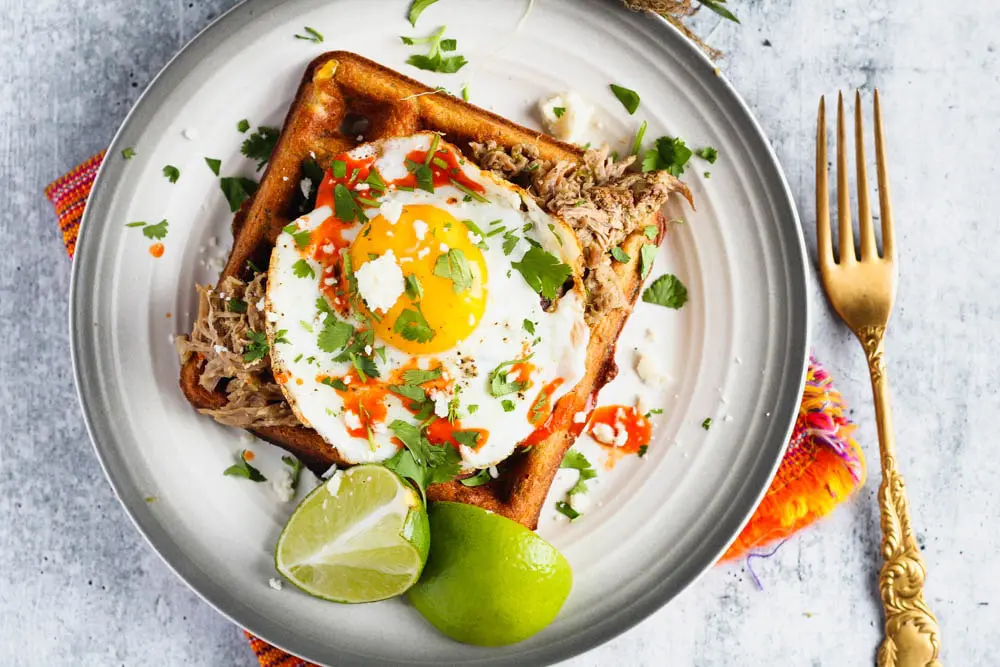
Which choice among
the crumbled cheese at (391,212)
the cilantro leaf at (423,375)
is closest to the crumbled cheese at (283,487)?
the cilantro leaf at (423,375)

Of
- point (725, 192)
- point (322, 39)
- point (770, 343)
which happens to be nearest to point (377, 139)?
point (322, 39)

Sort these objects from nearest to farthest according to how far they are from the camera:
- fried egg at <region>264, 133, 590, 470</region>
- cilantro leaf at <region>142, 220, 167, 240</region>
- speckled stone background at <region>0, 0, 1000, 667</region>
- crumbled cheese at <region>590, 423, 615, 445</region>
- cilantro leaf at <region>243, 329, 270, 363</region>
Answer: fried egg at <region>264, 133, 590, 470</region>
cilantro leaf at <region>243, 329, 270, 363</region>
cilantro leaf at <region>142, 220, 167, 240</region>
crumbled cheese at <region>590, 423, 615, 445</region>
speckled stone background at <region>0, 0, 1000, 667</region>

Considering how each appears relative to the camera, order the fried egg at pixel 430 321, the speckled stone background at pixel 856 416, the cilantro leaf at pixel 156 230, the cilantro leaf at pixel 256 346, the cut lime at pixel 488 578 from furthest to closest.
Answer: the speckled stone background at pixel 856 416, the cilantro leaf at pixel 156 230, the cilantro leaf at pixel 256 346, the cut lime at pixel 488 578, the fried egg at pixel 430 321

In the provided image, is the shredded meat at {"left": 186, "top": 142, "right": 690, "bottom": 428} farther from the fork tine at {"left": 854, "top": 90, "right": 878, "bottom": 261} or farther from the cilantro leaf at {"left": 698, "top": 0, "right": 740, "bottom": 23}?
the fork tine at {"left": 854, "top": 90, "right": 878, "bottom": 261}

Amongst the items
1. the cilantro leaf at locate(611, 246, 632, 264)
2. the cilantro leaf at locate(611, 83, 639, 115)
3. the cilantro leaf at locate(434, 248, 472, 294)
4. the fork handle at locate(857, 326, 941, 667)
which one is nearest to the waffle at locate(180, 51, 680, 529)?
the cilantro leaf at locate(611, 246, 632, 264)

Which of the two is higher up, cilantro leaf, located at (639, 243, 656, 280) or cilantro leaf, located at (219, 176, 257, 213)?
cilantro leaf, located at (219, 176, 257, 213)

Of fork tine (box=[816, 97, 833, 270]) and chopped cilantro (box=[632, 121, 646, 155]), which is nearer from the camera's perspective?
chopped cilantro (box=[632, 121, 646, 155])

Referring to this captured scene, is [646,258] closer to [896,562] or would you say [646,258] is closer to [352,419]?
[352,419]

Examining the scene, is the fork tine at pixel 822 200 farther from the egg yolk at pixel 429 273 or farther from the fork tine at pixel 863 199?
the egg yolk at pixel 429 273
